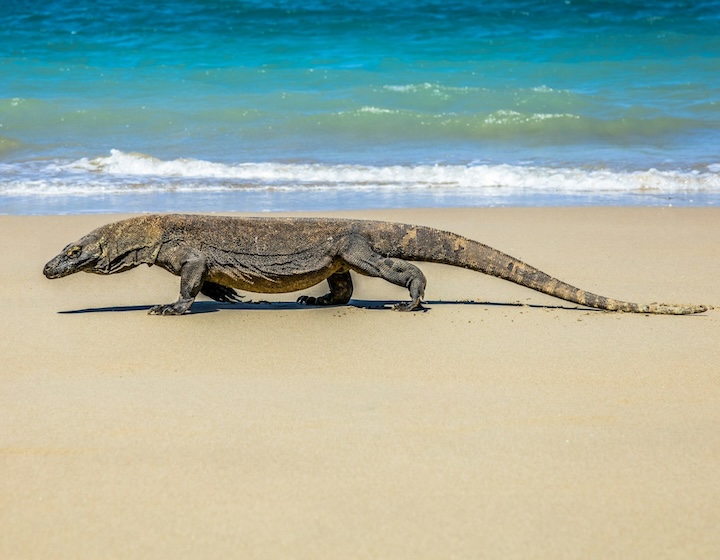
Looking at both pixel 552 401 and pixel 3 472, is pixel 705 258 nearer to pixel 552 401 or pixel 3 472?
pixel 552 401

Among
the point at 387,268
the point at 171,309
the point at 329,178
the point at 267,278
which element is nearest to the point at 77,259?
the point at 171,309

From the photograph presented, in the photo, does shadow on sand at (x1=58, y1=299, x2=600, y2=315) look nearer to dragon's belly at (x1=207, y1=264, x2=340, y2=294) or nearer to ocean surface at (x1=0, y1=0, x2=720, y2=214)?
dragon's belly at (x1=207, y1=264, x2=340, y2=294)

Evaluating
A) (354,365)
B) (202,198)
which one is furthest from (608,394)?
(202,198)

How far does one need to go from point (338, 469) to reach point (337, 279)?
13.3 ft

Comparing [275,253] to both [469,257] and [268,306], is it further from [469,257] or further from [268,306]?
[469,257]

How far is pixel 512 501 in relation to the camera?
13.7ft

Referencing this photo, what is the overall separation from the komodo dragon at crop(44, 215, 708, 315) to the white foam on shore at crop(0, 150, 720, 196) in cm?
794

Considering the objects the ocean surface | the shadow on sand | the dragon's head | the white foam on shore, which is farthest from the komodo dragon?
the white foam on shore

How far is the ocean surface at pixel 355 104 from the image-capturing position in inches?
649

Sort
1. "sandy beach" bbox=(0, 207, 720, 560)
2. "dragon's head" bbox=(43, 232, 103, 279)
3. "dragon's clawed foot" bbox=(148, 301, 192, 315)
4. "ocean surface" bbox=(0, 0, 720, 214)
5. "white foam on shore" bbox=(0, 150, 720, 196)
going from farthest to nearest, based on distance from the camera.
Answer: "ocean surface" bbox=(0, 0, 720, 214), "white foam on shore" bbox=(0, 150, 720, 196), "dragon's head" bbox=(43, 232, 103, 279), "dragon's clawed foot" bbox=(148, 301, 192, 315), "sandy beach" bbox=(0, 207, 720, 560)

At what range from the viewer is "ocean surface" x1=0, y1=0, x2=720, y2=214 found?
16484mm

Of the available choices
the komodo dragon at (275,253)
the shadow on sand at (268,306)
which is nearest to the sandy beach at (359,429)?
the shadow on sand at (268,306)

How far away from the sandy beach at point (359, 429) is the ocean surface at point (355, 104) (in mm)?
6976

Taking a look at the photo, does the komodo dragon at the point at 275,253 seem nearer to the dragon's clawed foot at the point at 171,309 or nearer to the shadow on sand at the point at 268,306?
the dragon's clawed foot at the point at 171,309
